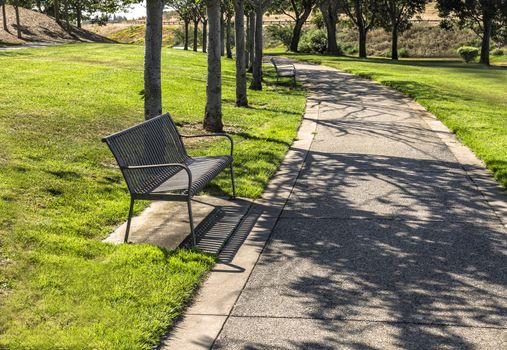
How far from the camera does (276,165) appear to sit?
32.8 ft

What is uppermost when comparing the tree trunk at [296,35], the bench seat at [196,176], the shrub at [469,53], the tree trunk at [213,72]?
the tree trunk at [296,35]

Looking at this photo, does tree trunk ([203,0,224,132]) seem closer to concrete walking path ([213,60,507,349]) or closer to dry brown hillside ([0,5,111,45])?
concrete walking path ([213,60,507,349])

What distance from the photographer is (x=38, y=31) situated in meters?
49.5

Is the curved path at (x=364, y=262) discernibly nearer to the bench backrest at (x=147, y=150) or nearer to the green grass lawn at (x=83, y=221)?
the green grass lawn at (x=83, y=221)

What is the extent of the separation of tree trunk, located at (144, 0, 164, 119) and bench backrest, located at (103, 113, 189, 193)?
5.41 feet

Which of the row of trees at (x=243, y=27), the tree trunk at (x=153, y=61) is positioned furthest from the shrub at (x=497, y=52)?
the tree trunk at (x=153, y=61)

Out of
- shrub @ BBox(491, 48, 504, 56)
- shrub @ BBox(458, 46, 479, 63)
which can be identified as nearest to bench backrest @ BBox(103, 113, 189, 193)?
shrub @ BBox(458, 46, 479, 63)

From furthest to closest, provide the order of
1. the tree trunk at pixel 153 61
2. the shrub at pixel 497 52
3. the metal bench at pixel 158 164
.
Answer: the shrub at pixel 497 52
the tree trunk at pixel 153 61
the metal bench at pixel 158 164

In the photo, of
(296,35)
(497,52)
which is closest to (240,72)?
(296,35)

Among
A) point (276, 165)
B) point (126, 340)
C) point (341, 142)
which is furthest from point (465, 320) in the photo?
point (341, 142)

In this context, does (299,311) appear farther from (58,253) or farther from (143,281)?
(58,253)

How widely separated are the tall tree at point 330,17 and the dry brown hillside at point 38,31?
1908 cm

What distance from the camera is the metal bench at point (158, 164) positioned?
6.41m

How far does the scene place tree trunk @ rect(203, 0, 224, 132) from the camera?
1262cm
